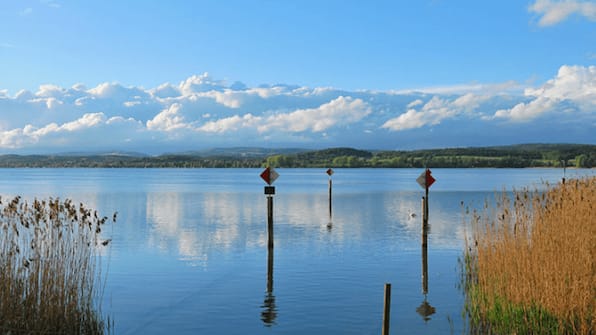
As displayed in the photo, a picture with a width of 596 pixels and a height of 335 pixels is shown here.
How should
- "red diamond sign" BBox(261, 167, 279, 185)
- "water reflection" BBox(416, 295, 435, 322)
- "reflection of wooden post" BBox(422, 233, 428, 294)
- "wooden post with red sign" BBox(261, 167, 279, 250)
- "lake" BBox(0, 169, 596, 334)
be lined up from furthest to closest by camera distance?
"red diamond sign" BBox(261, 167, 279, 185) < "wooden post with red sign" BBox(261, 167, 279, 250) < "reflection of wooden post" BBox(422, 233, 428, 294) < "water reflection" BBox(416, 295, 435, 322) < "lake" BBox(0, 169, 596, 334)

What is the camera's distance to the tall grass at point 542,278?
11516 mm

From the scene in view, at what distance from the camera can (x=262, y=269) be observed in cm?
2308

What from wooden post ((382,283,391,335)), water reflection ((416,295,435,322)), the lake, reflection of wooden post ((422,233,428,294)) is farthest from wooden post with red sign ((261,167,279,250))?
wooden post ((382,283,391,335))

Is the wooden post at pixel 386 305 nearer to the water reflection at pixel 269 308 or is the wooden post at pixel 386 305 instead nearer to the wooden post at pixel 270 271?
the water reflection at pixel 269 308

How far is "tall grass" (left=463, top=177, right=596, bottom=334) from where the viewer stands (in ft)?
37.8

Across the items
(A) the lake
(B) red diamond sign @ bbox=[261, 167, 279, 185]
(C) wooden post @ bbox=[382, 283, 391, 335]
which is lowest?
(A) the lake

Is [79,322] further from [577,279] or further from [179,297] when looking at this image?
[577,279]

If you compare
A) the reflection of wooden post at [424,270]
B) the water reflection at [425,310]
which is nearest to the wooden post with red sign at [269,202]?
the reflection of wooden post at [424,270]

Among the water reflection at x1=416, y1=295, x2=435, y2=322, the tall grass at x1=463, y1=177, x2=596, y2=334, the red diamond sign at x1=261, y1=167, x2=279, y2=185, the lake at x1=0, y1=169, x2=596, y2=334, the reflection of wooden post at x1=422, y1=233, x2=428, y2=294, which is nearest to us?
the tall grass at x1=463, y1=177, x2=596, y2=334

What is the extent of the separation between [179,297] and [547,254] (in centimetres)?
1059

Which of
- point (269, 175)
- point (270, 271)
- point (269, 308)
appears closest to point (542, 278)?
point (269, 308)

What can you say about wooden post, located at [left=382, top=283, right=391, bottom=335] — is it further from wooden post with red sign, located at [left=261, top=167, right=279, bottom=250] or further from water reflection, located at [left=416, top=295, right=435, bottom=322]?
wooden post with red sign, located at [left=261, top=167, right=279, bottom=250]

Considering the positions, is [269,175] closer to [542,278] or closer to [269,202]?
[269,202]

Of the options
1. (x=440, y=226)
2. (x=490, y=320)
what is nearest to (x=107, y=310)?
(x=490, y=320)
